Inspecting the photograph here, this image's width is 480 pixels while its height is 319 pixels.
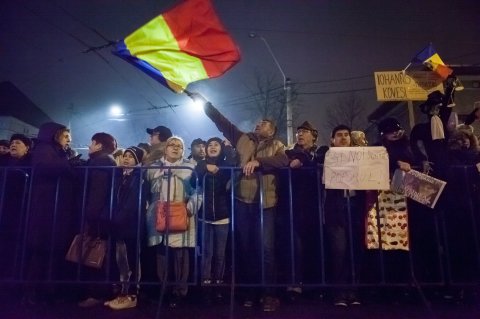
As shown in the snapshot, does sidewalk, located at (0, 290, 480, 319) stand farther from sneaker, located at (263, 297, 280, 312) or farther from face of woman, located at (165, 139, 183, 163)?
face of woman, located at (165, 139, 183, 163)

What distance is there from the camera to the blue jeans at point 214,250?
475 cm

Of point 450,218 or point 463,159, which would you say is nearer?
point 450,218

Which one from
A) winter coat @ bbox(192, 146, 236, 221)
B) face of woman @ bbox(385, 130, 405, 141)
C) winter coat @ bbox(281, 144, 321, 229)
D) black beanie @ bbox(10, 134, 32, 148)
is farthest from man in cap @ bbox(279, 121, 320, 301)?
black beanie @ bbox(10, 134, 32, 148)

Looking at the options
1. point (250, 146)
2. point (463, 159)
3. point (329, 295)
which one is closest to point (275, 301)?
point (329, 295)

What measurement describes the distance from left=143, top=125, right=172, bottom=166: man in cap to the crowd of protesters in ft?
1.78

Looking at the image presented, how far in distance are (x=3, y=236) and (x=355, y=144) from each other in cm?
472

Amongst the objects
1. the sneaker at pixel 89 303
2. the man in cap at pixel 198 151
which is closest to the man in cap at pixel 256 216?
the man in cap at pixel 198 151

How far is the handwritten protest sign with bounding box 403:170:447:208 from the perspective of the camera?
14.4 ft

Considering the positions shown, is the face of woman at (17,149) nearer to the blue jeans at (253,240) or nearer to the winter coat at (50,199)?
the winter coat at (50,199)

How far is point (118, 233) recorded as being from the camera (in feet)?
15.2

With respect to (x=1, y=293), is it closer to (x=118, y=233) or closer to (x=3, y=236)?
(x=3, y=236)

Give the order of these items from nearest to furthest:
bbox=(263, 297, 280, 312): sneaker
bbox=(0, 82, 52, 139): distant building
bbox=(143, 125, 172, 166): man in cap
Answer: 1. bbox=(263, 297, 280, 312): sneaker
2. bbox=(143, 125, 172, 166): man in cap
3. bbox=(0, 82, 52, 139): distant building

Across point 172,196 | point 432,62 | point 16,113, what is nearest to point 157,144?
point 172,196

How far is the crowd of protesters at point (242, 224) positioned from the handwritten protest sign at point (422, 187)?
0.12 metres
